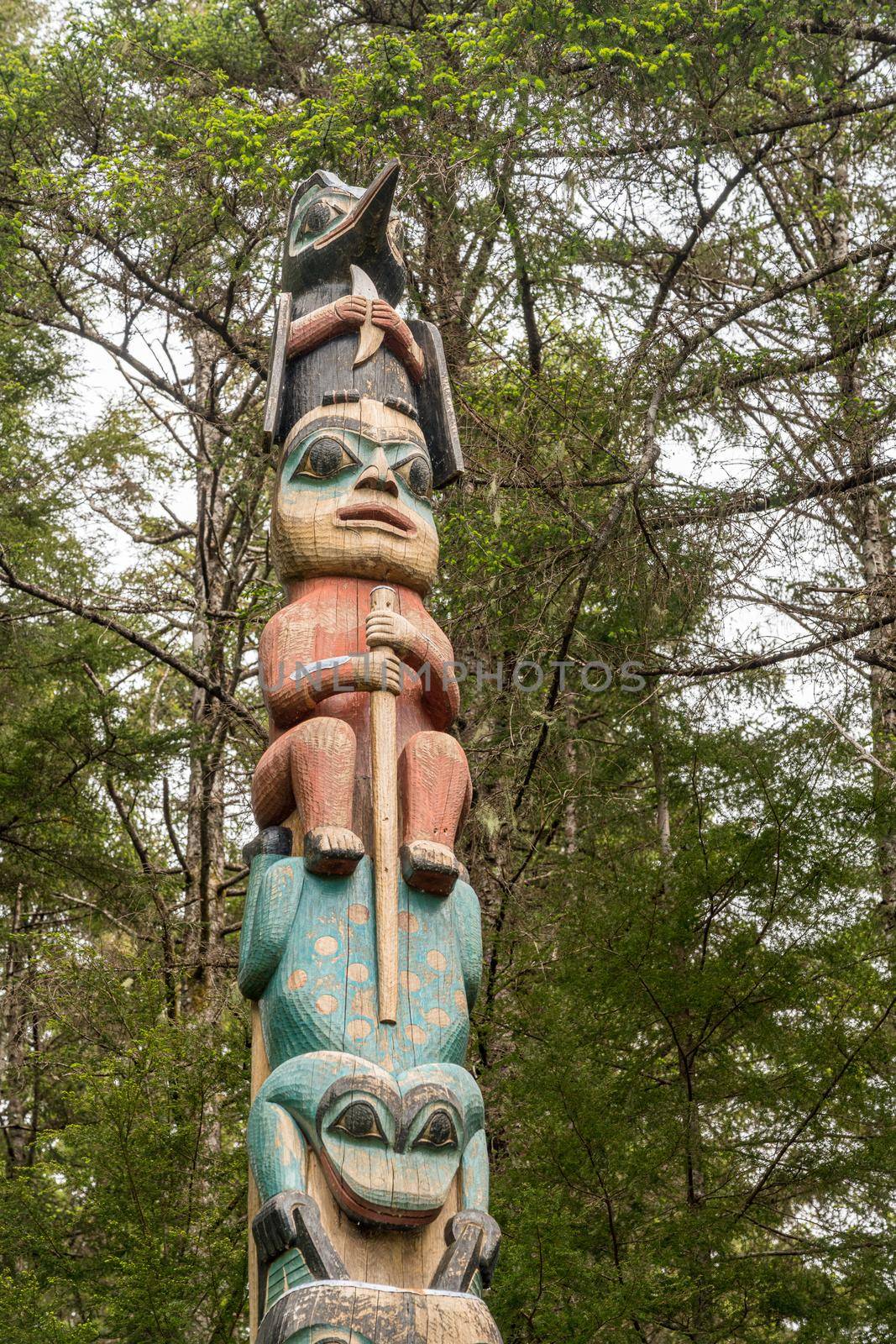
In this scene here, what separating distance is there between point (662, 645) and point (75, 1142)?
5.89 meters

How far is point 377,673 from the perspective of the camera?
5848mm

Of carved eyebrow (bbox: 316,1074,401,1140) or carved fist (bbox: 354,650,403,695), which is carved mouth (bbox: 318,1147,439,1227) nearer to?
carved eyebrow (bbox: 316,1074,401,1140)

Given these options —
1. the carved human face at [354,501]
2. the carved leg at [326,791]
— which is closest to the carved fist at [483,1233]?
the carved leg at [326,791]

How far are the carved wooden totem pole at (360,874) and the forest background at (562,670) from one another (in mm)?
2206

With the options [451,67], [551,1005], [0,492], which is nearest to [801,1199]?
[551,1005]

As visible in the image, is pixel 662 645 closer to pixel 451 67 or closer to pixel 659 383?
pixel 659 383

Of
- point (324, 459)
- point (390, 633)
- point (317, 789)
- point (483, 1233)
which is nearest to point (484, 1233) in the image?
point (483, 1233)

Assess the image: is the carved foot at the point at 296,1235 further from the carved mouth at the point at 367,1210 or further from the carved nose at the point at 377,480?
the carved nose at the point at 377,480

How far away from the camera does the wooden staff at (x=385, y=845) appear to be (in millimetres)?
5113

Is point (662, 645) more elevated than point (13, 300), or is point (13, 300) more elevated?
point (13, 300)

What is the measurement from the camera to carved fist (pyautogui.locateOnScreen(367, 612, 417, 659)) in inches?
235

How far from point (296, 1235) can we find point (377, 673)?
215 cm

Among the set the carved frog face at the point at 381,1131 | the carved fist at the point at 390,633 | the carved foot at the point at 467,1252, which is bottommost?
the carved foot at the point at 467,1252

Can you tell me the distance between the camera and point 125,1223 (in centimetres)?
736
